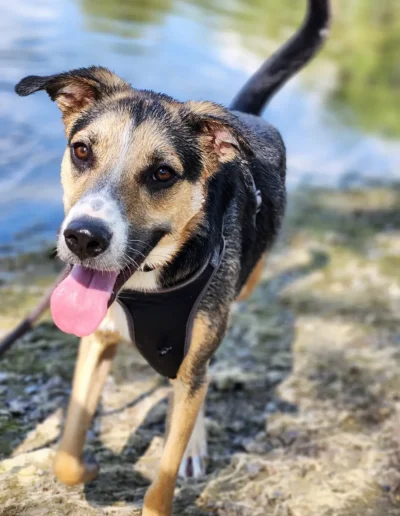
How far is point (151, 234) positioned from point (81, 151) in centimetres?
55

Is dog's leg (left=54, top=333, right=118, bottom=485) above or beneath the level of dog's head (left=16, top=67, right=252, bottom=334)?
beneath

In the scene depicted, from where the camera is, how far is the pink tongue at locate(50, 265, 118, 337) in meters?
3.27

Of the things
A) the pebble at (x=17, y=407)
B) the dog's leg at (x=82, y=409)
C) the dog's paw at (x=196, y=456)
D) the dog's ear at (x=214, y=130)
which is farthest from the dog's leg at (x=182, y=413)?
the pebble at (x=17, y=407)

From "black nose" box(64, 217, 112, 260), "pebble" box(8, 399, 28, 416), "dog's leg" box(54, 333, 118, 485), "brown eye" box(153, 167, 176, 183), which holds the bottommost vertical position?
"pebble" box(8, 399, 28, 416)

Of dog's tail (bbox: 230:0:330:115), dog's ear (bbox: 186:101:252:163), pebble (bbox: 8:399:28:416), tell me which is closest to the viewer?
dog's ear (bbox: 186:101:252:163)

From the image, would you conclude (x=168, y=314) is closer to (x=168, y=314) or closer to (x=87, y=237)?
(x=168, y=314)

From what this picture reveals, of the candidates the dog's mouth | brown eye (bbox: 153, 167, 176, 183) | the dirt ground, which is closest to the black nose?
the dog's mouth

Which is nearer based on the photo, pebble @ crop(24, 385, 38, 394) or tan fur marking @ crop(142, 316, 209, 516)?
tan fur marking @ crop(142, 316, 209, 516)

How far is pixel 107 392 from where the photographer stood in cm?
495

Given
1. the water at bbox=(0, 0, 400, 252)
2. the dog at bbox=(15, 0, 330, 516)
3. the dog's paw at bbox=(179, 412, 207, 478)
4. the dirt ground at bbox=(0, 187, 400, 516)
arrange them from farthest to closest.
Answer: the water at bbox=(0, 0, 400, 252), the dog's paw at bbox=(179, 412, 207, 478), the dirt ground at bbox=(0, 187, 400, 516), the dog at bbox=(15, 0, 330, 516)

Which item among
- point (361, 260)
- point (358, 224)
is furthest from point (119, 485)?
point (358, 224)

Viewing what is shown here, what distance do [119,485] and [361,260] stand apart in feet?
15.1

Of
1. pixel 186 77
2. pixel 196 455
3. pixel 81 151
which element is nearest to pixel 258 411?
pixel 196 455

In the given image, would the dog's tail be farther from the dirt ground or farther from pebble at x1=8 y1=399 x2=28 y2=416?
pebble at x1=8 y1=399 x2=28 y2=416
